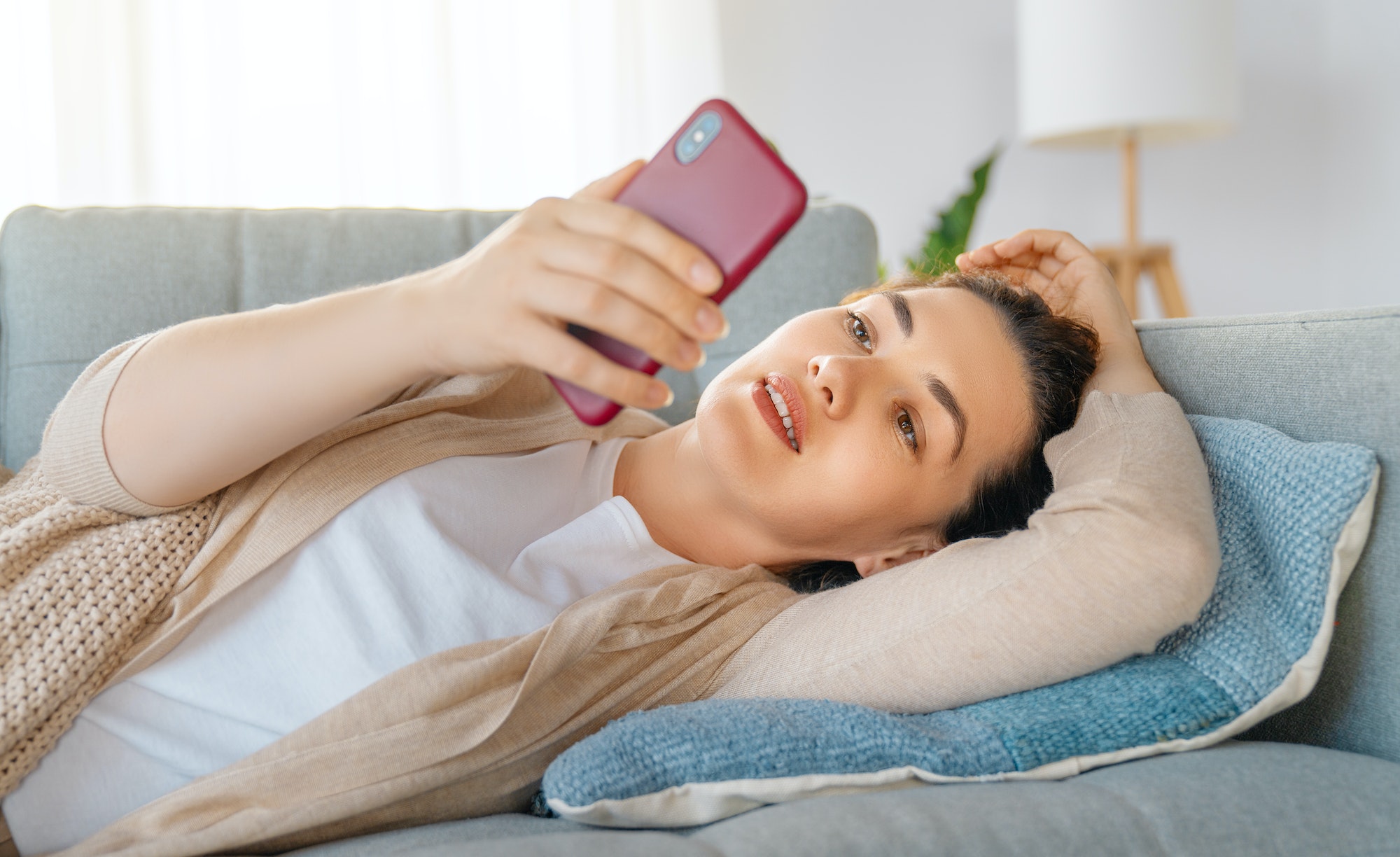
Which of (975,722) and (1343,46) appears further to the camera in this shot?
(1343,46)

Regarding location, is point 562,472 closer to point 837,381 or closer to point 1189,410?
point 837,381

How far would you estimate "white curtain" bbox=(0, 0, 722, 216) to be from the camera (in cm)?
212

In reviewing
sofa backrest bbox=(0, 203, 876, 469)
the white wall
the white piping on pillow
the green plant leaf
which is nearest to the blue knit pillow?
the white piping on pillow

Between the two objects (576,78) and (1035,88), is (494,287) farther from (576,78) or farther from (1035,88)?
(1035,88)

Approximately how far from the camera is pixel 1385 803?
2.18 ft

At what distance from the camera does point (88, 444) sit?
2.54 feet

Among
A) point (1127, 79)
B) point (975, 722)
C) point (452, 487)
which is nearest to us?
point (975, 722)

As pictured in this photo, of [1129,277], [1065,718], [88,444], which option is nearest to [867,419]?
[1065,718]

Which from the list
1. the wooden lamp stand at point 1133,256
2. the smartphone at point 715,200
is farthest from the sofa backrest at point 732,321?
the wooden lamp stand at point 1133,256

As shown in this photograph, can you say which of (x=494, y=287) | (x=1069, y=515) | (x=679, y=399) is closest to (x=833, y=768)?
(x=1069, y=515)

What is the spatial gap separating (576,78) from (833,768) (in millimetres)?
2240

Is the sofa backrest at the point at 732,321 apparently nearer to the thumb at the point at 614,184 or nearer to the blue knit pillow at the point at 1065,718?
the blue knit pillow at the point at 1065,718

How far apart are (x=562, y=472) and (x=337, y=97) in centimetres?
169

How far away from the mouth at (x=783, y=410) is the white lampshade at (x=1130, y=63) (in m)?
1.95
